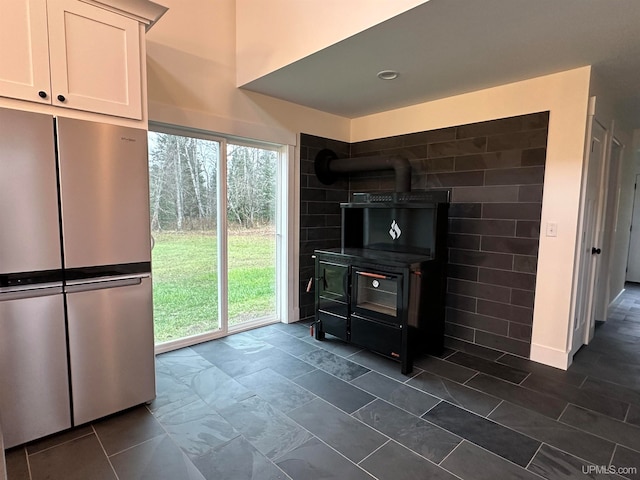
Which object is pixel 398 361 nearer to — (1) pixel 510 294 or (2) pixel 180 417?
(1) pixel 510 294

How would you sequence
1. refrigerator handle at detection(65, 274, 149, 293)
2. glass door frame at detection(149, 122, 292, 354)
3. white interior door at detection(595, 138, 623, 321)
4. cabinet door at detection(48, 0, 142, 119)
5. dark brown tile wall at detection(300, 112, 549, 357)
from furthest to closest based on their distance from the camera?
white interior door at detection(595, 138, 623, 321) → glass door frame at detection(149, 122, 292, 354) → dark brown tile wall at detection(300, 112, 549, 357) → refrigerator handle at detection(65, 274, 149, 293) → cabinet door at detection(48, 0, 142, 119)

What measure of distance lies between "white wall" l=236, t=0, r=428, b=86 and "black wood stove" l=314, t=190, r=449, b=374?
4.39ft

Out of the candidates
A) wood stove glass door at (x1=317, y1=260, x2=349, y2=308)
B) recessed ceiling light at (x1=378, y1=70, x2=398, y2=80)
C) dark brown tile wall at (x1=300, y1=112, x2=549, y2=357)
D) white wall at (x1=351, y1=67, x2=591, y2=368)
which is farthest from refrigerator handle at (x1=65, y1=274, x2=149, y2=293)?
white wall at (x1=351, y1=67, x2=591, y2=368)

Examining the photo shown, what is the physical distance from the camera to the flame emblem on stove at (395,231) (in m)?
3.27

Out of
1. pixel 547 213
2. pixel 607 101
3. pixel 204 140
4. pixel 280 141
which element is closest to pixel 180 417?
pixel 204 140

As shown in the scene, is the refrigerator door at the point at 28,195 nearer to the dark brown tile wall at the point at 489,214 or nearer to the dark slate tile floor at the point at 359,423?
the dark slate tile floor at the point at 359,423

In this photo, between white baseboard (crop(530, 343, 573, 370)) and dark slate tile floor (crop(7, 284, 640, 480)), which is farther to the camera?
white baseboard (crop(530, 343, 573, 370))

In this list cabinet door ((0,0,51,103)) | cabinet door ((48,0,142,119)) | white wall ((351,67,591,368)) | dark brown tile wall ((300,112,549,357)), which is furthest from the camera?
dark brown tile wall ((300,112,549,357))

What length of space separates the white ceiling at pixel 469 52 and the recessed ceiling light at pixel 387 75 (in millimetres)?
54

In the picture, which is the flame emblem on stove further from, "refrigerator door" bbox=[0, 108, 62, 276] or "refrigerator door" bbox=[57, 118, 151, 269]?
"refrigerator door" bbox=[0, 108, 62, 276]

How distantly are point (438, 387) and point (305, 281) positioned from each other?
70.8 inches

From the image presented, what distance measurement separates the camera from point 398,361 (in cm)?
286

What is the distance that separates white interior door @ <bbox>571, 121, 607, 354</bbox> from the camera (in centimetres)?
278

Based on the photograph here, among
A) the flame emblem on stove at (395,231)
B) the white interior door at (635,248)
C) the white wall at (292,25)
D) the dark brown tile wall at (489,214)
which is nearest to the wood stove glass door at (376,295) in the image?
the flame emblem on stove at (395,231)
